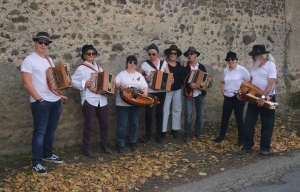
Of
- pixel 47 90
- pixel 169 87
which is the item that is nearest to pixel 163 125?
pixel 169 87

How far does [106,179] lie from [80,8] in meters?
3.03

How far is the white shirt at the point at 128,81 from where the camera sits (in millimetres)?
7211

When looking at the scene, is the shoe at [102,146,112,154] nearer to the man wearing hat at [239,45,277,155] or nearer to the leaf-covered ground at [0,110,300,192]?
the leaf-covered ground at [0,110,300,192]

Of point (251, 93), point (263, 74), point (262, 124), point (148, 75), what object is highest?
point (263, 74)

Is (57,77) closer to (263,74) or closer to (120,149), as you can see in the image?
→ (120,149)

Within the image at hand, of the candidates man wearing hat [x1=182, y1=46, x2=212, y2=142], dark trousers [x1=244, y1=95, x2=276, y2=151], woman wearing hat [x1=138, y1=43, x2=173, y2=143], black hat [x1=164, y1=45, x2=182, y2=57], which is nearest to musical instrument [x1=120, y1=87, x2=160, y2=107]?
woman wearing hat [x1=138, y1=43, x2=173, y2=143]

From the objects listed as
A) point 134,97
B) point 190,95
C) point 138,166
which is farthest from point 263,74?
point 138,166

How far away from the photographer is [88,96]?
6.83 m

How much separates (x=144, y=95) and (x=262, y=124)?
2097 millimetres

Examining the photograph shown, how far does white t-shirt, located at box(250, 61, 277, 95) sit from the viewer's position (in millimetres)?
7039

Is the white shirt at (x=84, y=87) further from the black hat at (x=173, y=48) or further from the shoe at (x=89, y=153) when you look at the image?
the black hat at (x=173, y=48)

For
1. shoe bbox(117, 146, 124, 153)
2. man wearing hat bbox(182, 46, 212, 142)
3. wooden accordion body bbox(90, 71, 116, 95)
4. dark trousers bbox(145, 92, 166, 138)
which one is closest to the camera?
wooden accordion body bbox(90, 71, 116, 95)

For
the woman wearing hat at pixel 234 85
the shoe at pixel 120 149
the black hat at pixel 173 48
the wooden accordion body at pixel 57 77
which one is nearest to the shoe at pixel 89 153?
the shoe at pixel 120 149

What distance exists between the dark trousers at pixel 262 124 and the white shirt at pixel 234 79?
21.4 inches
